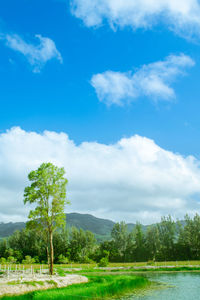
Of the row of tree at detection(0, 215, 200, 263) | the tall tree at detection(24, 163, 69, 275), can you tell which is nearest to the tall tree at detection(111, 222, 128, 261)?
the row of tree at detection(0, 215, 200, 263)

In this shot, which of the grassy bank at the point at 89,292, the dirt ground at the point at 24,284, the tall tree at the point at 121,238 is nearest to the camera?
the grassy bank at the point at 89,292

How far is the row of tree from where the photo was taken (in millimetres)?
79812

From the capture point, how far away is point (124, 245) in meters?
87.5

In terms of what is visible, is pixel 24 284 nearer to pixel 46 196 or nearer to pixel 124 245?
pixel 46 196

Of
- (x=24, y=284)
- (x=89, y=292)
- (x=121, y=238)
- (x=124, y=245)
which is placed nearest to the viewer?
(x=89, y=292)

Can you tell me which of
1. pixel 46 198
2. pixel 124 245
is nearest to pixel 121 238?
pixel 124 245

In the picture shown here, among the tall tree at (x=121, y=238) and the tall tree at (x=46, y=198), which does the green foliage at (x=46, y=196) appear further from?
the tall tree at (x=121, y=238)

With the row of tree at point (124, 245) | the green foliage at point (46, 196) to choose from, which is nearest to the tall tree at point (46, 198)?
the green foliage at point (46, 196)

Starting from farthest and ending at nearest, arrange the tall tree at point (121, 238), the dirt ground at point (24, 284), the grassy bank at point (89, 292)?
1. the tall tree at point (121, 238)
2. the dirt ground at point (24, 284)
3. the grassy bank at point (89, 292)

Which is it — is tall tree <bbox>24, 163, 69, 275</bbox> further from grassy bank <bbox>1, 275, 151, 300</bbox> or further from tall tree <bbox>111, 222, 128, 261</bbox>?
tall tree <bbox>111, 222, 128, 261</bbox>

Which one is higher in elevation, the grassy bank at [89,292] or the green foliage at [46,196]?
the green foliage at [46,196]

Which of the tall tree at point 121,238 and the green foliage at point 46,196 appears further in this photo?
the tall tree at point 121,238

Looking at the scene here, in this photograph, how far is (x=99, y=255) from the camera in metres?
79.4

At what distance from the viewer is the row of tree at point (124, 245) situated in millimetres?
79812
